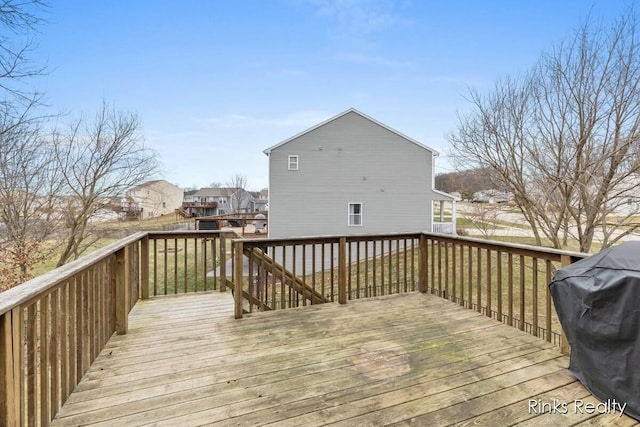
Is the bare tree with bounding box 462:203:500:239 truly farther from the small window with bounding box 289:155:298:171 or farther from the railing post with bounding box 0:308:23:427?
the railing post with bounding box 0:308:23:427

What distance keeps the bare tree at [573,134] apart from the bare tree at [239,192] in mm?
30402

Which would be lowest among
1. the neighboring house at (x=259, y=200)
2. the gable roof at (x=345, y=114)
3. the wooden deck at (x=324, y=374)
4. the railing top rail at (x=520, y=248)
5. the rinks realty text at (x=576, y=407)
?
the rinks realty text at (x=576, y=407)

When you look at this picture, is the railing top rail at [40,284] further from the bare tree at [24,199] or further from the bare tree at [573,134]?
the bare tree at [573,134]

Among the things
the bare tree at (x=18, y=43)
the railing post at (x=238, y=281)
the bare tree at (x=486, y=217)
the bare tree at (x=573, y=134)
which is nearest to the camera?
the bare tree at (x=18, y=43)

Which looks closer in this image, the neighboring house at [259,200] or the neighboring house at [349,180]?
the neighboring house at [349,180]

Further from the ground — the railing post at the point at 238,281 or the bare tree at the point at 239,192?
the bare tree at the point at 239,192

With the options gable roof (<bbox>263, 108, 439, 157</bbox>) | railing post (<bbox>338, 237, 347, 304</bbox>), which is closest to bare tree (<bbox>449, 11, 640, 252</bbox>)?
gable roof (<bbox>263, 108, 439, 157</bbox>)

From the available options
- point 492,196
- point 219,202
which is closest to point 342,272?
point 492,196

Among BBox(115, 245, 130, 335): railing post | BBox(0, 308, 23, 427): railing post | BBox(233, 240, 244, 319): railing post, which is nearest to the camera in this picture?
BBox(0, 308, 23, 427): railing post

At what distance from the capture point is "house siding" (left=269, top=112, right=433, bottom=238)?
490 inches

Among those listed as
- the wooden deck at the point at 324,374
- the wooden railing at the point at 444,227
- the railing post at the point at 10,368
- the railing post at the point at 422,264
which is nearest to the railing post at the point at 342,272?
the wooden deck at the point at 324,374

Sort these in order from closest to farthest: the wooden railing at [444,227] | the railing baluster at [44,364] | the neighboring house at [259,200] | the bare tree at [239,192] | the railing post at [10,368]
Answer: the railing post at [10,368], the railing baluster at [44,364], the wooden railing at [444,227], the bare tree at [239,192], the neighboring house at [259,200]

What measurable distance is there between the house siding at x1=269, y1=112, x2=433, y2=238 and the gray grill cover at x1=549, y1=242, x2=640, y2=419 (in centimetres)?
1055

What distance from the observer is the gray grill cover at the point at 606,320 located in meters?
1.77
